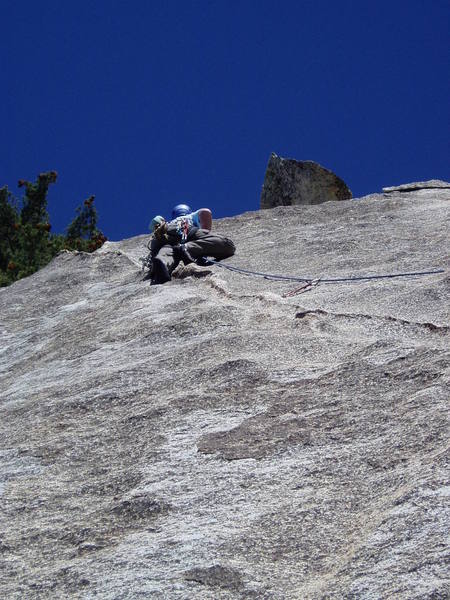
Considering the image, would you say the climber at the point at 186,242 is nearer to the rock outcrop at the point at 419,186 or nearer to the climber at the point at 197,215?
the climber at the point at 197,215

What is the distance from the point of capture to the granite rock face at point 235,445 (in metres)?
5.11

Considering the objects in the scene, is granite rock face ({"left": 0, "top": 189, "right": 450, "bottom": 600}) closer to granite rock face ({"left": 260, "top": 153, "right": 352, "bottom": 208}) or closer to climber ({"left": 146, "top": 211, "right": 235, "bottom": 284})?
climber ({"left": 146, "top": 211, "right": 235, "bottom": 284})

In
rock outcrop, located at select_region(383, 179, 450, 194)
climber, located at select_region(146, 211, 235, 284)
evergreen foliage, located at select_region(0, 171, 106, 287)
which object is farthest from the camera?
evergreen foliage, located at select_region(0, 171, 106, 287)

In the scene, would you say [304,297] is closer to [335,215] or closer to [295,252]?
[295,252]

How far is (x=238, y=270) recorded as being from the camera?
1180 centimetres

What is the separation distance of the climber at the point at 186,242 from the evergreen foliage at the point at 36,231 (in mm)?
12129

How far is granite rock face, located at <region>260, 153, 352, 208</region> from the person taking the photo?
1981 cm

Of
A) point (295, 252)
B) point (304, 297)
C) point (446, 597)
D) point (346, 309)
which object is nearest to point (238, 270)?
point (295, 252)

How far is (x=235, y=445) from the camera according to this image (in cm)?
639

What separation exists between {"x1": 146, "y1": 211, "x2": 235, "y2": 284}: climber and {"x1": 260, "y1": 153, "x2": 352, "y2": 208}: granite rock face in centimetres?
686

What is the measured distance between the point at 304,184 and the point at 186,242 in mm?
7753

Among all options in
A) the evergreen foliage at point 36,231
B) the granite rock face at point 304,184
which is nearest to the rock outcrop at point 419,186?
the granite rock face at point 304,184

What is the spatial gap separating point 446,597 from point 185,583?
1337 millimetres

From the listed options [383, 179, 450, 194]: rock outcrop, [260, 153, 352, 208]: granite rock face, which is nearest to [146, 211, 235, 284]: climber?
[383, 179, 450, 194]: rock outcrop
